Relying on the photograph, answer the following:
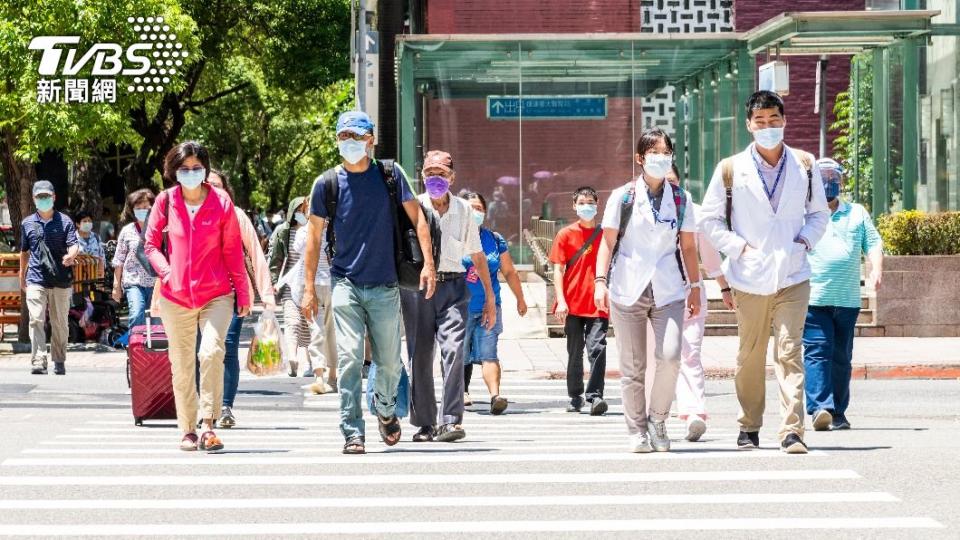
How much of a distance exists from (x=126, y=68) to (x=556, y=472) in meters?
18.3

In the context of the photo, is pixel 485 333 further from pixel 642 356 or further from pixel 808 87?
pixel 808 87

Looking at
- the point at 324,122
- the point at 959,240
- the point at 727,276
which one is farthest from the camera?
the point at 324,122

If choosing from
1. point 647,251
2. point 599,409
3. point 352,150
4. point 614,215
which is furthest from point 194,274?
point 599,409

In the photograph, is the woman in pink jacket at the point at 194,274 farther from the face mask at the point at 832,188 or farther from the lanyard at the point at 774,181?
the face mask at the point at 832,188

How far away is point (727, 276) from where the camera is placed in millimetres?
10000

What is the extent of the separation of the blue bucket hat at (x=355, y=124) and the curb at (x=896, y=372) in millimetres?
7368

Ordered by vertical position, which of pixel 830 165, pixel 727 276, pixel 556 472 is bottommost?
pixel 556 472

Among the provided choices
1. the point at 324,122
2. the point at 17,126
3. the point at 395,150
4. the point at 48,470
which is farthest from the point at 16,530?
the point at 324,122

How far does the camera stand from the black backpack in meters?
9.85

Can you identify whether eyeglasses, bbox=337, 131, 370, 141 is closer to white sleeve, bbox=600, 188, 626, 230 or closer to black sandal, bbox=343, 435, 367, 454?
white sleeve, bbox=600, 188, 626, 230

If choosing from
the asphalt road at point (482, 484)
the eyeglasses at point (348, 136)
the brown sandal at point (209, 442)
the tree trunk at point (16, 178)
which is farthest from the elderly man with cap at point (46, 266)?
the eyeglasses at point (348, 136)

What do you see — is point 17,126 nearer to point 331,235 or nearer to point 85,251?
point 85,251

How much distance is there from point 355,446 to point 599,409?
360cm

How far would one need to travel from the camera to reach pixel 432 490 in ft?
28.1
